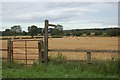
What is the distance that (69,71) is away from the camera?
1136 centimetres

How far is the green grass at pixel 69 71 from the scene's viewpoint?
33.6 ft

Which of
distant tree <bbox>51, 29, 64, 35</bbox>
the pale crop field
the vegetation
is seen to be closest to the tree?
the pale crop field

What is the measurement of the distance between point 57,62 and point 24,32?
568 centimetres

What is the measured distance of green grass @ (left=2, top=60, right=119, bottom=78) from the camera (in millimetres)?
10234

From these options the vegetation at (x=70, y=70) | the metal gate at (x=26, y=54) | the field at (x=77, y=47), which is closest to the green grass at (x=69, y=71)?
the vegetation at (x=70, y=70)

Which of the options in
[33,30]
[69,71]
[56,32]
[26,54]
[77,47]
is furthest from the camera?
[77,47]

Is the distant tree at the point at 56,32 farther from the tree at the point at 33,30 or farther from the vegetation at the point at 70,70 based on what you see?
the vegetation at the point at 70,70

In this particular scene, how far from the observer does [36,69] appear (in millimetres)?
11836

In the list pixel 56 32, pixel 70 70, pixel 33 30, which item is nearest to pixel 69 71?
pixel 70 70

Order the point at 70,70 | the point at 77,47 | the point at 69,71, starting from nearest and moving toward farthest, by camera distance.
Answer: the point at 69,71 < the point at 70,70 < the point at 77,47

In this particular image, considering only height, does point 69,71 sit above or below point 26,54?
below

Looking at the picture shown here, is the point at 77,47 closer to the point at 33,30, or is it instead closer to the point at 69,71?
the point at 33,30

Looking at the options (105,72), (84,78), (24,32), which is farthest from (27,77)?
(24,32)

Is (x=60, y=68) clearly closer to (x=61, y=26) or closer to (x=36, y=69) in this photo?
(x=36, y=69)
